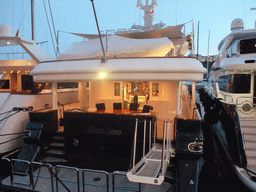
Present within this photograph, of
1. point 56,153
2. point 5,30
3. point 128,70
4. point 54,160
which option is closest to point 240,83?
point 128,70

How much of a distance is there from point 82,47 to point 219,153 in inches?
295

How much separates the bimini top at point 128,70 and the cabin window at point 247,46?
552 cm

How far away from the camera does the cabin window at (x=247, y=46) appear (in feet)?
30.5

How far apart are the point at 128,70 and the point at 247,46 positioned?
295 inches

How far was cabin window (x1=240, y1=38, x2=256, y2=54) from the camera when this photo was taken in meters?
9.30

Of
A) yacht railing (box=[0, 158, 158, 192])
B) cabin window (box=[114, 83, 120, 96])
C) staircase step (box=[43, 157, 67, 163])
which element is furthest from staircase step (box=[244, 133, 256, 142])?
staircase step (box=[43, 157, 67, 163])

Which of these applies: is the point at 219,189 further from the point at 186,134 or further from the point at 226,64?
the point at 226,64

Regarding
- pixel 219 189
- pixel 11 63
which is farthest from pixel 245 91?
pixel 11 63

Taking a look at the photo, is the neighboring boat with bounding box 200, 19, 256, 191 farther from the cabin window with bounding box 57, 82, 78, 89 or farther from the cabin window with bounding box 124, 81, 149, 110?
the cabin window with bounding box 57, 82, 78, 89

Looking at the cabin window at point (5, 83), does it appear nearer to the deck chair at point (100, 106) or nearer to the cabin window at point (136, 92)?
the deck chair at point (100, 106)

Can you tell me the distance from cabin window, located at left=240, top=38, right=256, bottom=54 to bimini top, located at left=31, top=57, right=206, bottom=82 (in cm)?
552

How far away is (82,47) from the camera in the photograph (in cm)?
757

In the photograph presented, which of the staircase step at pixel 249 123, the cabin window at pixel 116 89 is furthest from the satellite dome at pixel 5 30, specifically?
the staircase step at pixel 249 123

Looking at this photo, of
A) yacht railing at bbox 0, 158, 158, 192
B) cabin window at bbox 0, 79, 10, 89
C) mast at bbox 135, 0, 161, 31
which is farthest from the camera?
mast at bbox 135, 0, 161, 31
